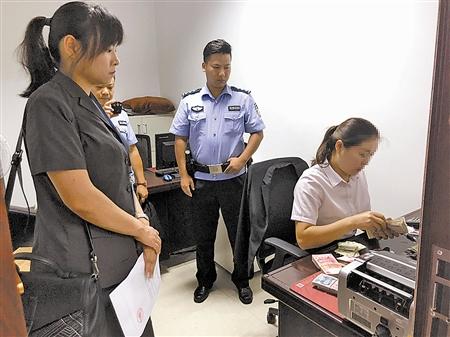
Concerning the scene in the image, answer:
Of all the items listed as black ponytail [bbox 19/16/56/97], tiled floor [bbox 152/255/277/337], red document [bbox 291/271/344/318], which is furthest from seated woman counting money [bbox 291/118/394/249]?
black ponytail [bbox 19/16/56/97]

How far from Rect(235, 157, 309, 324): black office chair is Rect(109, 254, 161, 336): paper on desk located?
69 centimetres

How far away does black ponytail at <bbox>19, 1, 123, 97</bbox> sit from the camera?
102 cm

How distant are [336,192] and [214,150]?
1008 millimetres

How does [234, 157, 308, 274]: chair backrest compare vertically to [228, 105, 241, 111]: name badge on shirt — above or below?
below

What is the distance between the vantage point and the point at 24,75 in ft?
10.0

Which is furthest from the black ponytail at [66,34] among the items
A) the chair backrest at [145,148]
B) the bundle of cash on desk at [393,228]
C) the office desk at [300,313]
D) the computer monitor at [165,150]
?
the chair backrest at [145,148]

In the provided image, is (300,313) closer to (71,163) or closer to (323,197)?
(323,197)

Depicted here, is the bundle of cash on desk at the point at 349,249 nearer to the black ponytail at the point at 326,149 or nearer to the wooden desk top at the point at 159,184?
the black ponytail at the point at 326,149

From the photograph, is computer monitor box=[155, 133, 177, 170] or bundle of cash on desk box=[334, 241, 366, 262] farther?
computer monitor box=[155, 133, 177, 170]

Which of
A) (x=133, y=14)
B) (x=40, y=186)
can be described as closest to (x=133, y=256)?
(x=40, y=186)

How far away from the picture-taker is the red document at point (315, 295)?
41.8 inches

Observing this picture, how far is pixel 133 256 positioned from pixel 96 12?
2.40 feet

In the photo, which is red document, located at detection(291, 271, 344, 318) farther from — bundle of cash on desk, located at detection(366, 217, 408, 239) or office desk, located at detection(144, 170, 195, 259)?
office desk, located at detection(144, 170, 195, 259)

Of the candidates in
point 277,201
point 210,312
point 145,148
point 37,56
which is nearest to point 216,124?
point 277,201
